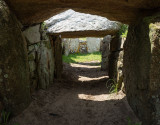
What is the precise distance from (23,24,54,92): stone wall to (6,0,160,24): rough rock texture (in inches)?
45.0

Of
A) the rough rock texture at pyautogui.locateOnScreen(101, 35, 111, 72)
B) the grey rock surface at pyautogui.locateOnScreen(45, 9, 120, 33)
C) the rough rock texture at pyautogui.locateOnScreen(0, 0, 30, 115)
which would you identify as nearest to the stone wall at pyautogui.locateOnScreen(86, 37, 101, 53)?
the rough rock texture at pyautogui.locateOnScreen(101, 35, 111, 72)

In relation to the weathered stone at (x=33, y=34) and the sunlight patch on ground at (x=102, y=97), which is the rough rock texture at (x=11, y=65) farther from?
the sunlight patch on ground at (x=102, y=97)

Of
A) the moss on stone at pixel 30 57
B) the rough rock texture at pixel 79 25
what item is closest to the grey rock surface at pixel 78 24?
the rough rock texture at pixel 79 25

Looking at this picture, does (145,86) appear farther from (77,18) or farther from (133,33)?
(77,18)

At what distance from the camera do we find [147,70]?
2393mm

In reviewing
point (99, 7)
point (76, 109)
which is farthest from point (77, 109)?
point (99, 7)

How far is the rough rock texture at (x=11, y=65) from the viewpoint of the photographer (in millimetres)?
2594

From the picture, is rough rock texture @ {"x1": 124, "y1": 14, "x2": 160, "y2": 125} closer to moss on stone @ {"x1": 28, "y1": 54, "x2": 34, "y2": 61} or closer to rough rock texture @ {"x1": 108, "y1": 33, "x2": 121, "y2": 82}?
rough rock texture @ {"x1": 108, "y1": 33, "x2": 121, "y2": 82}

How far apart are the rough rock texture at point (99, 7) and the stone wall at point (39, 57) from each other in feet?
3.75

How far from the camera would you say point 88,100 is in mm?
4168

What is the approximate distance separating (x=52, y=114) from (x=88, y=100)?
1106 mm

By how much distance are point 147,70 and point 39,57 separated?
3.00 m

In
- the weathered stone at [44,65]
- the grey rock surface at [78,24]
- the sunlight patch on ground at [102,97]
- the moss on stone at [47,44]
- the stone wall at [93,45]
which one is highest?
the grey rock surface at [78,24]

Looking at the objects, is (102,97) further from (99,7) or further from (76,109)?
(99,7)
